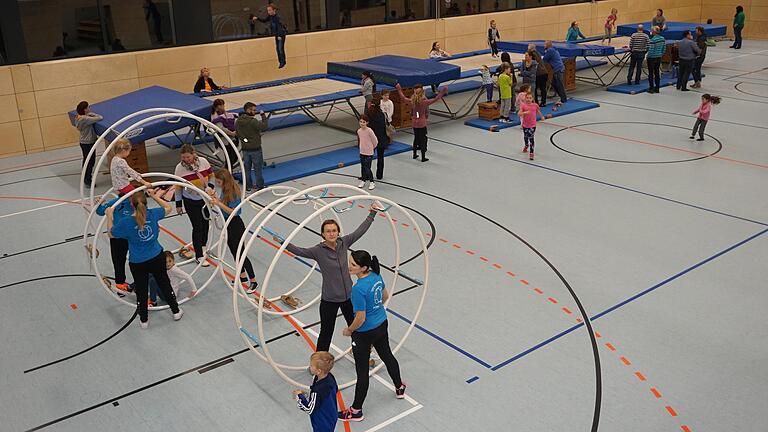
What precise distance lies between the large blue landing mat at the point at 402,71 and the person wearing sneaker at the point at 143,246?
9630 mm

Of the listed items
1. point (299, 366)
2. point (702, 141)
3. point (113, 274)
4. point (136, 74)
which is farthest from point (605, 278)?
point (136, 74)

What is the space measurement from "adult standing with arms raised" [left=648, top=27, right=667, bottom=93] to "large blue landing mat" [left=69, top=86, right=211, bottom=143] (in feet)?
46.2

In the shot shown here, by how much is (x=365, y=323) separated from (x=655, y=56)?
18.2 metres

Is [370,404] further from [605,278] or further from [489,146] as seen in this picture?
[489,146]

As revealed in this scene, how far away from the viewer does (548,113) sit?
19.0m

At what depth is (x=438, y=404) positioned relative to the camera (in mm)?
6699

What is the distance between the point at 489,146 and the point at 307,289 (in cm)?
822

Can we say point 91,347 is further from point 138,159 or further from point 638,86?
point 638,86

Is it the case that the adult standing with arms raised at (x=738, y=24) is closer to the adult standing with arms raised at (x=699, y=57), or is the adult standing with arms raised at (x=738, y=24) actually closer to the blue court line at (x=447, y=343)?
the adult standing with arms raised at (x=699, y=57)

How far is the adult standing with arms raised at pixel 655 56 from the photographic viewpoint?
20766 mm

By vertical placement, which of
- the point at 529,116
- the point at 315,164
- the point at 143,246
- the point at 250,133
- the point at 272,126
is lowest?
the point at 315,164

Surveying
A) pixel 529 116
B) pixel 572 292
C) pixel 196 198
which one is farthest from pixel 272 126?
pixel 572 292

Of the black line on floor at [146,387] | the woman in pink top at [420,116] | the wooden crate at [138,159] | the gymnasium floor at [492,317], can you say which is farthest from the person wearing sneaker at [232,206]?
the woman in pink top at [420,116]

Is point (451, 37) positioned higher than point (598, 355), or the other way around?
point (451, 37)
